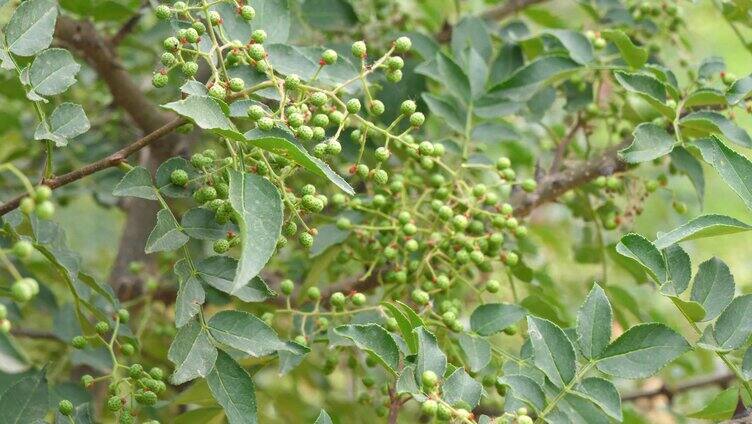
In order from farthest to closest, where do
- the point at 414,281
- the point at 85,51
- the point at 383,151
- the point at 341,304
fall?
the point at 85,51
the point at 414,281
the point at 341,304
the point at 383,151

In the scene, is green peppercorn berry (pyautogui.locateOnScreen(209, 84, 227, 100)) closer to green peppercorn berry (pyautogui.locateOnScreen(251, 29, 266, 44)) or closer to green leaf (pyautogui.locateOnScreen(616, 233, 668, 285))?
green peppercorn berry (pyautogui.locateOnScreen(251, 29, 266, 44))

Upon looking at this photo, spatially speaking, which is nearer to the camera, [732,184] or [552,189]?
[732,184]

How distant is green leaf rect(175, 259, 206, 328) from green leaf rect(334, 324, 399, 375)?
188 mm

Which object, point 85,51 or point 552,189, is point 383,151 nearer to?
point 552,189

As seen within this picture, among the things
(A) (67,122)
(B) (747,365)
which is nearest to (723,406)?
(B) (747,365)

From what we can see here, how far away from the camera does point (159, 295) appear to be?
1.98 m

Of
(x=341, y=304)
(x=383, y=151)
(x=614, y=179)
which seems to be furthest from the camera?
(x=614, y=179)

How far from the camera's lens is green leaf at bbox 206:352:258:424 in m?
1.15

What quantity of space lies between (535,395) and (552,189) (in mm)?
672

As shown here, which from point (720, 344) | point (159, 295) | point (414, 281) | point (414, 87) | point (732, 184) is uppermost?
point (732, 184)

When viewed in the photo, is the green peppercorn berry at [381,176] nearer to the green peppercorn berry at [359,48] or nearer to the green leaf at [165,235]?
the green peppercorn berry at [359,48]

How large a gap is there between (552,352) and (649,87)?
0.53 meters

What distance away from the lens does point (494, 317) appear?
54.4 inches

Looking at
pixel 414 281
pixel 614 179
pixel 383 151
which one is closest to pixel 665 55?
pixel 614 179
